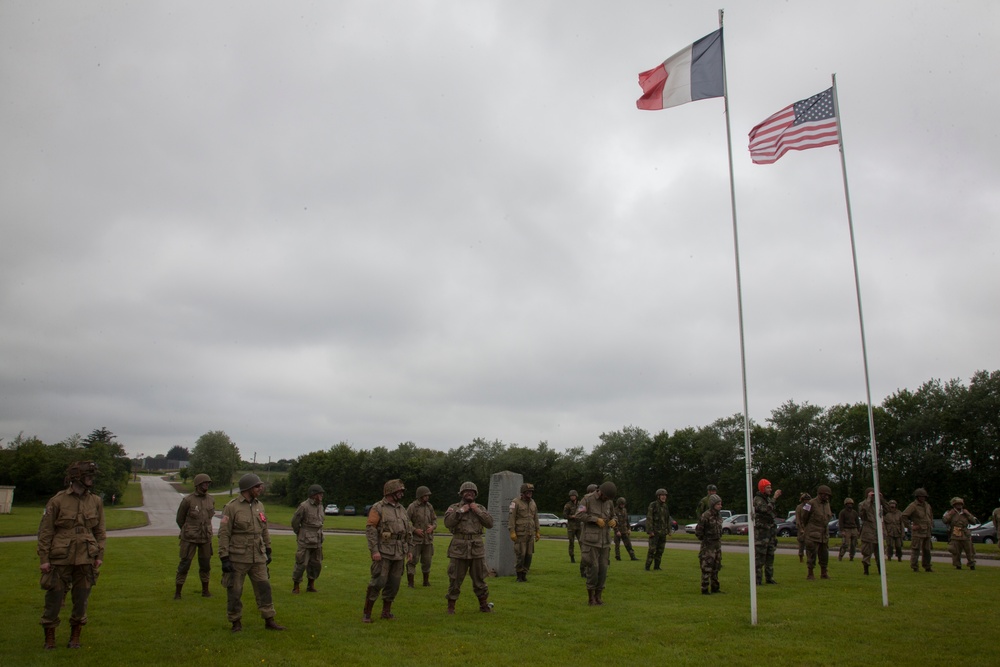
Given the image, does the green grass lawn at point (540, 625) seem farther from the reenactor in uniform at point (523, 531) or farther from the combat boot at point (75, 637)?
the reenactor in uniform at point (523, 531)

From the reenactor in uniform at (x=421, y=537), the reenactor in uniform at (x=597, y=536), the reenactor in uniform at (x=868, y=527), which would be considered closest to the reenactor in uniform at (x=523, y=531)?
the reenactor in uniform at (x=421, y=537)

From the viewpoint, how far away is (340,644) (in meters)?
9.48

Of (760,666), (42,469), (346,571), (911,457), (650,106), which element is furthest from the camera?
(42,469)

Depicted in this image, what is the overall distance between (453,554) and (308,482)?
83644 millimetres

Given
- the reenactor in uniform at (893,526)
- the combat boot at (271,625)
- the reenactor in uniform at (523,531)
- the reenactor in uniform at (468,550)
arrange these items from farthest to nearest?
1. the reenactor in uniform at (893,526)
2. the reenactor in uniform at (523,531)
3. the reenactor in uniform at (468,550)
4. the combat boot at (271,625)

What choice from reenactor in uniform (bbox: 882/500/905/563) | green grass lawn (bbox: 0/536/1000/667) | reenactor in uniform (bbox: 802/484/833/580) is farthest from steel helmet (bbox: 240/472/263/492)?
reenactor in uniform (bbox: 882/500/905/563)

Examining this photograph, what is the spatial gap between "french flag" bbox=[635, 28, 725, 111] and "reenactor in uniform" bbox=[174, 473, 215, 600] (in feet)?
40.2

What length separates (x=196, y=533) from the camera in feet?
44.4

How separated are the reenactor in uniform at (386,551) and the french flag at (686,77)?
935 centimetres

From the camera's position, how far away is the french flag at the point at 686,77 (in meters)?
13.4

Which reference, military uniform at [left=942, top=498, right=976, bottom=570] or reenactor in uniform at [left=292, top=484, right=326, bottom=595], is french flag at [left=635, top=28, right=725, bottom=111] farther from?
military uniform at [left=942, top=498, right=976, bottom=570]

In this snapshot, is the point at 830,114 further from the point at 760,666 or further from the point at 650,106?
the point at 760,666

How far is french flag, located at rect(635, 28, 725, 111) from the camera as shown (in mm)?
13367

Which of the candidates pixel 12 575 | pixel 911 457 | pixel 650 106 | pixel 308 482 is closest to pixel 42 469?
pixel 308 482
